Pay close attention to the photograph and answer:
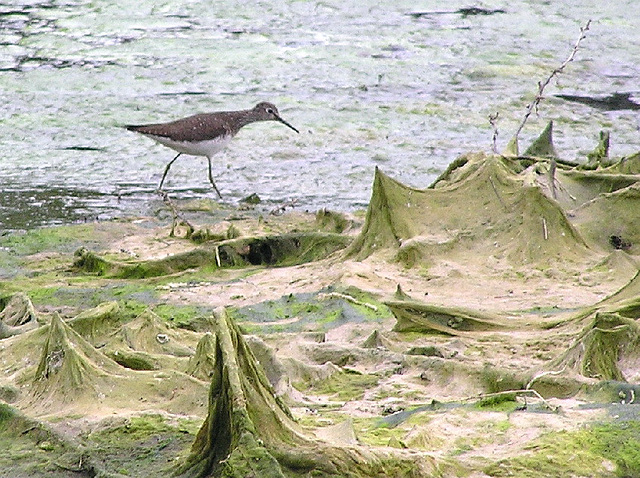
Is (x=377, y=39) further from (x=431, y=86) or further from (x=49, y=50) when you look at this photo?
(x=49, y=50)

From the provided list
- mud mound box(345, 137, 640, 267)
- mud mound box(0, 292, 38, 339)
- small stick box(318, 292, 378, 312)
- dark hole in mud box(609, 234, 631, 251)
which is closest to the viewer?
mud mound box(0, 292, 38, 339)

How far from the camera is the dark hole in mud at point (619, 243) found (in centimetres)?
524

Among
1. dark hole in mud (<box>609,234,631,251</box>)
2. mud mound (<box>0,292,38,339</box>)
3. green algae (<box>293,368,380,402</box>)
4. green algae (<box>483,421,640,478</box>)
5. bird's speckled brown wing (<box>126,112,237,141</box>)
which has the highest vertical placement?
green algae (<box>483,421,640,478</box>)

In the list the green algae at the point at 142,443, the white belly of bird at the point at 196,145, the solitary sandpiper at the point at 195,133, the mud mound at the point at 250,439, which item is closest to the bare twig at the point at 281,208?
the solitary sandpiper at the point at 195,133

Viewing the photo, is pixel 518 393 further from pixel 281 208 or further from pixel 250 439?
pixel 281 208

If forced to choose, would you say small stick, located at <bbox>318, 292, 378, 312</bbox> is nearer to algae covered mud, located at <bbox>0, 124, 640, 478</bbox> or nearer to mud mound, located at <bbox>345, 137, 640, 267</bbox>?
algae covered mud, located at <bbox>0, 124, 640, 478</bbox>

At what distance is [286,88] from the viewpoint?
9.95m

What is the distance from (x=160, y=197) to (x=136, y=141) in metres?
1.40

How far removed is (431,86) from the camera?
32.2 feet

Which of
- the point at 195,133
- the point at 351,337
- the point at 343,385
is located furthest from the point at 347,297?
A: the point at 195,133

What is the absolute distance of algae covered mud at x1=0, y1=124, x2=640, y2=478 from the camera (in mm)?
2510

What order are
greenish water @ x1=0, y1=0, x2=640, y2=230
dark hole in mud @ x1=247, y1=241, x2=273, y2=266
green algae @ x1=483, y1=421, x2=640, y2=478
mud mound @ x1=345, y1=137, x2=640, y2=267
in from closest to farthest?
green algae @ x1=483, y1=421, x2=640, y2=478 → mud mound @ x1=345, y1=137, x2=640, y2=267 → dark hole in mud @ x1=247, y1=241, x2=273, y2=266 → greenish water @ x1=0, y1=0, x2=640, y2=230

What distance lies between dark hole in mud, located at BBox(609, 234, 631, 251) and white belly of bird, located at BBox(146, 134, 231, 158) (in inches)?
130

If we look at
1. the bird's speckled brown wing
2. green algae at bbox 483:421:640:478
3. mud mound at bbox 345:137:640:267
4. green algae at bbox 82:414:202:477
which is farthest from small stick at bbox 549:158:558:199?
green algae at bbox 82:414:202:477
